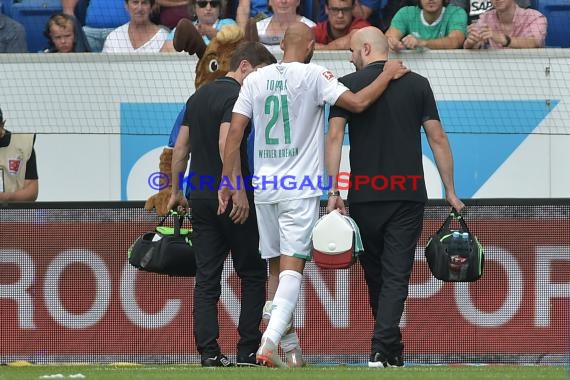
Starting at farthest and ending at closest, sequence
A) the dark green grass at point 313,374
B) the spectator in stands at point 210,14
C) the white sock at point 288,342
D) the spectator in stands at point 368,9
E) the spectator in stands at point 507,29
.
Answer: the spectator in stands at point 210,14 < the spectator in stands at point 368,9 < the spectator in stands at point 507,29 < the white sock at point 288,342 < the dark green grass at point 313,374

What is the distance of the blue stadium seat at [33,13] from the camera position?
1274 centimetres

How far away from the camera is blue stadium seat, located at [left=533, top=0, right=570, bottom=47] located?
11570mm

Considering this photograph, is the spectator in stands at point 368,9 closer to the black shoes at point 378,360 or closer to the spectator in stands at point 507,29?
the spectator in stands at point 507,29

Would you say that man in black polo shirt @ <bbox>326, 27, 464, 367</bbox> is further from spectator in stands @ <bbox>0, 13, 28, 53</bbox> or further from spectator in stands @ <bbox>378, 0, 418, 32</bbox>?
spectator in stands @ <bbox>0, 13, 28, 53</bbox>

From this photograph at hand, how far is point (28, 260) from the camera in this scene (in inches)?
400

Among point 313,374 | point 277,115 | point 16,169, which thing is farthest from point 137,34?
point 313,374

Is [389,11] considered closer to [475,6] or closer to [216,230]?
[475,6]

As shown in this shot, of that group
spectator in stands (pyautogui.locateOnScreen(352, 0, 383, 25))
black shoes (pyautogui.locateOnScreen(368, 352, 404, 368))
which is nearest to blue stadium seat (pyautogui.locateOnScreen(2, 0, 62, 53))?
spectator in stands (pyautogui.locateOnScreen(352, 0, 383, 25))

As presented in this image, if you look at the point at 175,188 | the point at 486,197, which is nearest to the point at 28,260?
the point at 175,188

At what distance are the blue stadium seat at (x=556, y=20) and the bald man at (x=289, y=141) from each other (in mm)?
3984

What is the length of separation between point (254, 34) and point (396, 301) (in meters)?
2.69

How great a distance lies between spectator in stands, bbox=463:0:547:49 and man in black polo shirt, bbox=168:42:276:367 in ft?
9.55

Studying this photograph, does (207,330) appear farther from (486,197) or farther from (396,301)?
(486,197)

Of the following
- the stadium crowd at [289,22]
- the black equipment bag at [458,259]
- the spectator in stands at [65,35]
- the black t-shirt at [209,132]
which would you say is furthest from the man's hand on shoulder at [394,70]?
the spectator in stands at [65,35]
